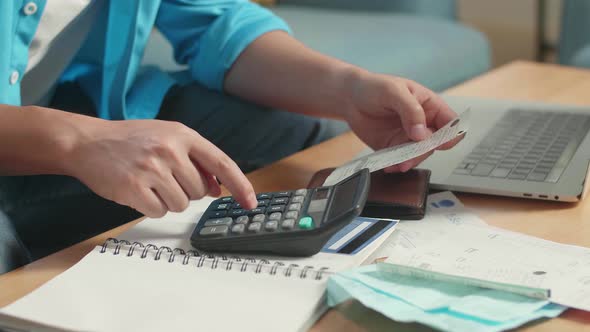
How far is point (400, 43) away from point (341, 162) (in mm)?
730

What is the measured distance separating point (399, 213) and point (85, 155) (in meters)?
0.28

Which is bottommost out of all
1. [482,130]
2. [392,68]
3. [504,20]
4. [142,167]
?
[504,20]

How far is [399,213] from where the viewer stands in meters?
0.69

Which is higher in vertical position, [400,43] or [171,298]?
[171,298]

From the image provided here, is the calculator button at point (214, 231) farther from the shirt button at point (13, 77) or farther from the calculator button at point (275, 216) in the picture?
the shirt button at point (13, 77)

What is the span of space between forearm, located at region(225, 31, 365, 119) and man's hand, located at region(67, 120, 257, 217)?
284 mm

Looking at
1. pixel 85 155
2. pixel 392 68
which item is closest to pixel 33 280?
pixel 85 155

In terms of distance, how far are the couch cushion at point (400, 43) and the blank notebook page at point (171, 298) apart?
0.89 metres

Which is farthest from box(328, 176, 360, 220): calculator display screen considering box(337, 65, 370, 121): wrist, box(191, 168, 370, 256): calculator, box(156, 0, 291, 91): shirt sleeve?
box(156, 0, 291, 91): shirt sleeve

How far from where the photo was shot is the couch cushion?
1.46m

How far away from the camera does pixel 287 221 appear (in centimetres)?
60

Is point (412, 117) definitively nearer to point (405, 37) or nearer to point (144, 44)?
point (144, 44)

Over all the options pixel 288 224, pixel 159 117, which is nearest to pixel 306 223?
pixel 288 224

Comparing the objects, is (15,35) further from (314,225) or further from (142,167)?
(314,225)
